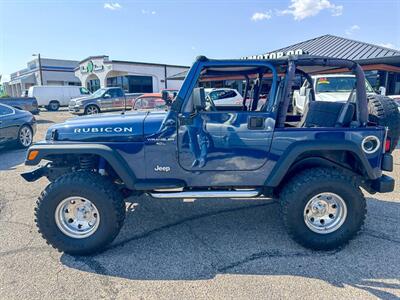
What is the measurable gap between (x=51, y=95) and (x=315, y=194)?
26638 millimetres

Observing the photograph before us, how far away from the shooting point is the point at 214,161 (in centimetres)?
297

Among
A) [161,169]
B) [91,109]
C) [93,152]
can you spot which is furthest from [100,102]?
[161,169]

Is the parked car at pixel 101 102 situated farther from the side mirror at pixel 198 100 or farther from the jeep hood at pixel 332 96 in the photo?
the side mirror at pixel 198 100

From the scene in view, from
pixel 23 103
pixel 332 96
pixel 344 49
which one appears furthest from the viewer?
pixel 23 103

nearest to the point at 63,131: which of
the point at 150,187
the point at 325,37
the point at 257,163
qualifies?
the point at 150,187

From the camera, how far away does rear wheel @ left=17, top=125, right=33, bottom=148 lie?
7.99 meters

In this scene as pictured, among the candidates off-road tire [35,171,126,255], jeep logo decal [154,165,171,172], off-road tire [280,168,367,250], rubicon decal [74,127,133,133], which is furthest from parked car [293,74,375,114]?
off-road tire [35,171,126,255]

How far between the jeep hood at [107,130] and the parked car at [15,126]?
550 centimetres

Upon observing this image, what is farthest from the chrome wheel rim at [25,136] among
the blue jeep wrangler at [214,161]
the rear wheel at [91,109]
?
the rear wheel at [91,109]

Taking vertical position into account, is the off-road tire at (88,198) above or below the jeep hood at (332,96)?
below

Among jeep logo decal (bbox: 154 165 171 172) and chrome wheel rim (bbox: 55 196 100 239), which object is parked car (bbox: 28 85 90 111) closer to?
chrome wheel rim (bbox: 55 196 100 239)

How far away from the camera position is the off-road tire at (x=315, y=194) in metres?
2.91

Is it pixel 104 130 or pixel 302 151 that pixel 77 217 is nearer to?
pixel 104 130

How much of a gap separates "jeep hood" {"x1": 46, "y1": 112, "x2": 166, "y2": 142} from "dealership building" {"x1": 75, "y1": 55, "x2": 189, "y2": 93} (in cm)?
2606
